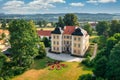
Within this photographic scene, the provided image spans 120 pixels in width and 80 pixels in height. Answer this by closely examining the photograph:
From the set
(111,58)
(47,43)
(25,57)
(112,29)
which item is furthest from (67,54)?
(111,58)

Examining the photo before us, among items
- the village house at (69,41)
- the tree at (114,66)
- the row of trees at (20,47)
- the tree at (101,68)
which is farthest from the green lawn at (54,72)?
the tree at (114,66)

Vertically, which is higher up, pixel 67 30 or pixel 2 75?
pixel 67 30

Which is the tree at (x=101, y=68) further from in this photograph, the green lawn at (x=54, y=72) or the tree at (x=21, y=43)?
the tree at (x=21, y=43)

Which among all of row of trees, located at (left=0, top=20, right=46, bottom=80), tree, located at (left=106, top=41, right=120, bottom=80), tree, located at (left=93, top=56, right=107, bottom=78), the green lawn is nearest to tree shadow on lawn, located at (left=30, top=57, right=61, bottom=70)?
the green lawn

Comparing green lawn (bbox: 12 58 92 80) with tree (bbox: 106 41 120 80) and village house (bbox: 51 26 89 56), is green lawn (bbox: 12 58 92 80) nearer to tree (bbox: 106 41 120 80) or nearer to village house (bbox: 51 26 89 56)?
village house (bbox: 51 26 89 56)

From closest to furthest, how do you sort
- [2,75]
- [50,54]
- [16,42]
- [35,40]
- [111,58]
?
[111,58] < [2,75] < [16,42] < [35,40] < [50,54]

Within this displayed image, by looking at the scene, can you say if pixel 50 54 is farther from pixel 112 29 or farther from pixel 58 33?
pixel 112 29

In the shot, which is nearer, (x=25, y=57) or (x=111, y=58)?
(x=111, y=58)

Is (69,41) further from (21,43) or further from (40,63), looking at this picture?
(21,43)
